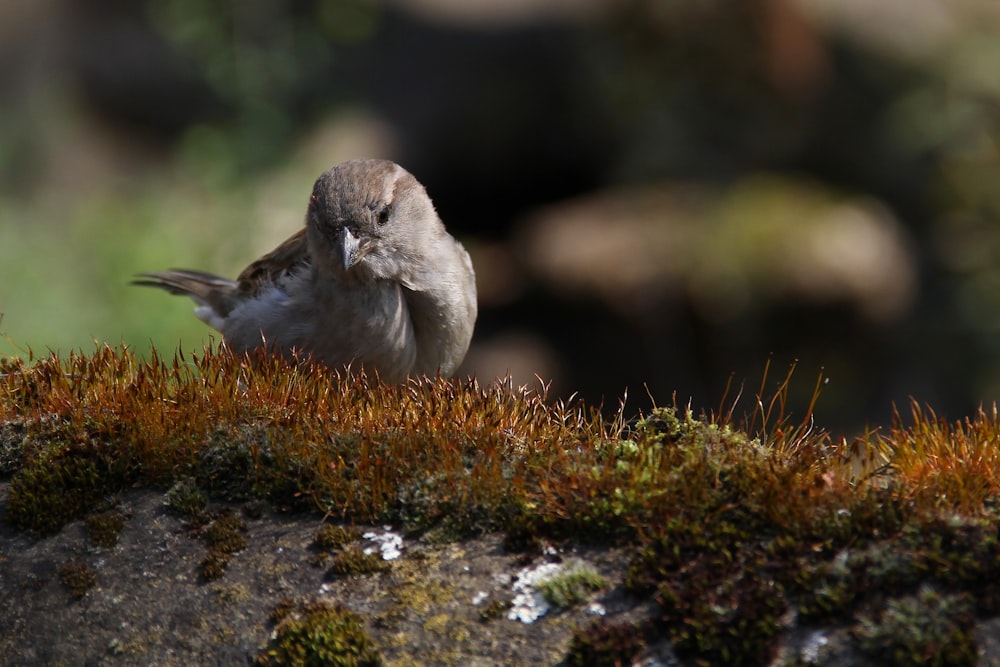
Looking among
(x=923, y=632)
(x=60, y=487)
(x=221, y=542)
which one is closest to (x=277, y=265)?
(x=60, y=487)

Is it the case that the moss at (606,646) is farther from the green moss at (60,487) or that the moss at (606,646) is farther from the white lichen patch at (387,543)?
the green moss at (60,487)

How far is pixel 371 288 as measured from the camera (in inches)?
235

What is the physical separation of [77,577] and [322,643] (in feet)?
3.63

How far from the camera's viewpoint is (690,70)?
14102 mm

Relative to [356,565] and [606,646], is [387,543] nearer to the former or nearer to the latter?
[356,565]

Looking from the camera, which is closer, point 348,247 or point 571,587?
point 571,587

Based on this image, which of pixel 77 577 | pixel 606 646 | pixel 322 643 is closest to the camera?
pixel 606 646

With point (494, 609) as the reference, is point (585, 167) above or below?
above

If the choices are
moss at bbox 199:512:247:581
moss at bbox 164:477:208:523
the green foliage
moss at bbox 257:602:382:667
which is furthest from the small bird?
moss at bbox 257:602:382:667

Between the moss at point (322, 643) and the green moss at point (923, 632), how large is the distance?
1589 millimetres

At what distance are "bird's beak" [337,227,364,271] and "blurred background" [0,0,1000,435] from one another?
18.9ft

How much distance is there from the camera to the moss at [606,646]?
3.25 metres

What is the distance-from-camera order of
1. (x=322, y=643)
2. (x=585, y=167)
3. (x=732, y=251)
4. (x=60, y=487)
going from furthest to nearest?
(x=585, y=167) < (x=732, y=251) < (x=60, y=487) < (x=322, y=643)

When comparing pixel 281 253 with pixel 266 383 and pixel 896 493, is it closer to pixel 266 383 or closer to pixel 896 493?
pixel 266 383
